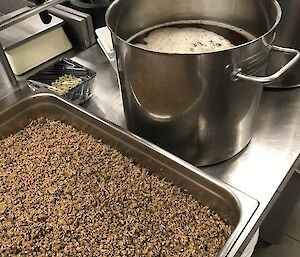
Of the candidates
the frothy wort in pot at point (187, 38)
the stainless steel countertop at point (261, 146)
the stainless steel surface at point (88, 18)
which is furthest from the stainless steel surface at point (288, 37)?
the stainless steel surface at point (88, 18)

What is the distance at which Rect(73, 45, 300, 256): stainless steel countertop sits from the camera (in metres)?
0.84

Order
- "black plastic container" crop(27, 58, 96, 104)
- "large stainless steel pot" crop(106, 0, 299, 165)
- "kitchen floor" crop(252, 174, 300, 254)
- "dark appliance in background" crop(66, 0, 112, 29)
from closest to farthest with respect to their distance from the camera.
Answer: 1. "large stainless steel pot" crop(106, 0, 299, 165)
2. "black plastic container" crop(27, 58, 96, 104)
3. "dark appliance in background" crop(66, 0, 112, 29)
4. "kitchen floor" crop(252, 174, 300, 254)

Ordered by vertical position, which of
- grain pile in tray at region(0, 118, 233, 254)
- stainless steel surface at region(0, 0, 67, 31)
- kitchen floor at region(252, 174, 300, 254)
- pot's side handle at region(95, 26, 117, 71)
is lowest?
kitchen floor at region(252, 174, 300, 254)

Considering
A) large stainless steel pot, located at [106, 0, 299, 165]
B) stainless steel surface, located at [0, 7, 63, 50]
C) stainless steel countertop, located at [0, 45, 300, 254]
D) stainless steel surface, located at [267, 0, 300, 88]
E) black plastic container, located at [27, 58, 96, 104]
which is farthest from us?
stainless steel surface, located at [0, 7, 63, 50]

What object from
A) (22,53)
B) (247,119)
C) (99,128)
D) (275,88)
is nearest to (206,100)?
(247,119)

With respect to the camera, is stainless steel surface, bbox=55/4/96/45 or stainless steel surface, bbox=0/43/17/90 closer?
stainless steel surface, bbox=0/43/17/90

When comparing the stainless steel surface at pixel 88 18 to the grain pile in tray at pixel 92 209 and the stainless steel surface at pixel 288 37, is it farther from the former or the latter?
the stainless steel surface at pixel 288 37

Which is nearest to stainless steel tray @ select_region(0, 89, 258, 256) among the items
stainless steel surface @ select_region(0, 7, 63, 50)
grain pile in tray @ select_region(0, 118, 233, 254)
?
grain pile in tray @ select_region(0, 118, 233, 254)

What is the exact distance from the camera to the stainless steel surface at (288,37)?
3.12 feet

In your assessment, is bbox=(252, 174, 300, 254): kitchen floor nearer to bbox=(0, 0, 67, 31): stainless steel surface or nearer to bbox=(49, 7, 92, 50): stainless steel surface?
bbox=(49, 7, 92, 50): stainless steel surface

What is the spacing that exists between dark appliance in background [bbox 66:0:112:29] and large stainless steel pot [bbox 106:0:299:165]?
39cm

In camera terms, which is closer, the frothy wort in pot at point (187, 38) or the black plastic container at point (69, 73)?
the frothy wort in pot at point (187, 38)

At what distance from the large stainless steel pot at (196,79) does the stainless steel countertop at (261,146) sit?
5 cm

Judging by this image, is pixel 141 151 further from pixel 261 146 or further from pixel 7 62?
pixel 7 62
